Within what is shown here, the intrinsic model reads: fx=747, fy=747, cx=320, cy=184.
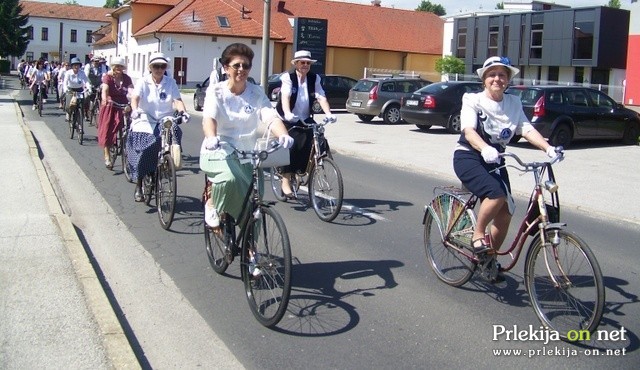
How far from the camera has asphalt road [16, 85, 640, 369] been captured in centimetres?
466

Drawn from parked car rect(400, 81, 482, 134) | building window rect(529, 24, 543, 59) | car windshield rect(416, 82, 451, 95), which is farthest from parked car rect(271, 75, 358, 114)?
building window rect(529, 24, 543, 59)

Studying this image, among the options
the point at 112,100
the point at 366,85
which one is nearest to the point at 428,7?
the point at 366,85

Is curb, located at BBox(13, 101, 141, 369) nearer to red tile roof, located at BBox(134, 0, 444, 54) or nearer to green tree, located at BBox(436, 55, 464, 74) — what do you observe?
green tree, located at BBox(436, 55, 464, 74)

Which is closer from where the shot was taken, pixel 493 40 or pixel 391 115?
pixel 391 115

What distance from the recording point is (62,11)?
121 meters

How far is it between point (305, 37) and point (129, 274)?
28.2 meters

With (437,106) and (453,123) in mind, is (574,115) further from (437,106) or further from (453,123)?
(437,106)

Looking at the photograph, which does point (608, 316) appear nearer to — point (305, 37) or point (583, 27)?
point (305, 37)

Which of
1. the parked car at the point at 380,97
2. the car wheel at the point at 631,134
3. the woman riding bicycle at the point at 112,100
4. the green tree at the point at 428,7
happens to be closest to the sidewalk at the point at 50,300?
the woman riding bicycle at the point at 112,100

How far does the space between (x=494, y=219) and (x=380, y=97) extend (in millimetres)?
20277

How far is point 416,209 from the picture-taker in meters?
9.71

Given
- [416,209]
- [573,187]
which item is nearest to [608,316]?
[416,209]

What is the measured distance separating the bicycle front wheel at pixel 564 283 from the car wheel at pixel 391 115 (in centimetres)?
2063

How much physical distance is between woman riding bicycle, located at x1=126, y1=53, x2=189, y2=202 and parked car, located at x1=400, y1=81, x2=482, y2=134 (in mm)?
13793
